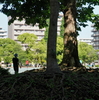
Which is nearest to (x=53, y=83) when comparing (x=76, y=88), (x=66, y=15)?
(x=76, y=88)

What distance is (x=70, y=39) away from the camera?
11.5 meters

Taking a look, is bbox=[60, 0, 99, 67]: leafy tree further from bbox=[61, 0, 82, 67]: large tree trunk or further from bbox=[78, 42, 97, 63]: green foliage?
bbox=[78, 42, 97, 63]: green foliage

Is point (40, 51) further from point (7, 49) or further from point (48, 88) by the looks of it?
point (48, 88)

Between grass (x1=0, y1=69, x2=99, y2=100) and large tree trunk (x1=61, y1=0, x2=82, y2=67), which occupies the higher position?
large tree trunk (x1=61, y1=0, x2=82, y2=67)

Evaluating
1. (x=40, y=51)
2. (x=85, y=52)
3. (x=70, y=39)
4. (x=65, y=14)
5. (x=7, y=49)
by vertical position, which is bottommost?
(x=85, y=52)

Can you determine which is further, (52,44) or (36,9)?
(36,9)

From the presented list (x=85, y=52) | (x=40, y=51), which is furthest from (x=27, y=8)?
(x=85, y=52)

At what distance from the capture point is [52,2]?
737cm

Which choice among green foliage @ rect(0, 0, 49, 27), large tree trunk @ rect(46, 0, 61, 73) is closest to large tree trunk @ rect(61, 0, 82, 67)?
green foliage @ rect(0, 0, 49, 27)

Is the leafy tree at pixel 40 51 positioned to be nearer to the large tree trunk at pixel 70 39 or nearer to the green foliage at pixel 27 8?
the green foliage at pixel 27 8

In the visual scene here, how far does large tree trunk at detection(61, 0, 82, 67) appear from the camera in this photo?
11.1m

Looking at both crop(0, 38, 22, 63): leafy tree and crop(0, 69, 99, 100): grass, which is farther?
crop(0, 38, 22, 63): leafy tree

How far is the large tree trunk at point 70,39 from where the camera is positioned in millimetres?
11078

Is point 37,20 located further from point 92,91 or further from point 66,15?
point 92,91
